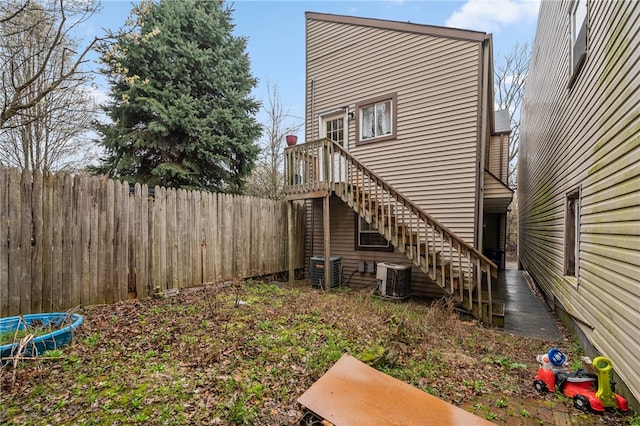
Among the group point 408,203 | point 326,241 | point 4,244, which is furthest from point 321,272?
point 4,244

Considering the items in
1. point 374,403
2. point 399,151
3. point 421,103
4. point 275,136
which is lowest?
point 374,403

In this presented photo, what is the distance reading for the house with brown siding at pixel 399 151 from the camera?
6336 millimetres

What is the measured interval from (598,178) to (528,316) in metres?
3.39

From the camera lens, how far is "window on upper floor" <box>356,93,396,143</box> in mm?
7578

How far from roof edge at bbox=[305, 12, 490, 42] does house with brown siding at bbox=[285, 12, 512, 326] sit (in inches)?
0.9

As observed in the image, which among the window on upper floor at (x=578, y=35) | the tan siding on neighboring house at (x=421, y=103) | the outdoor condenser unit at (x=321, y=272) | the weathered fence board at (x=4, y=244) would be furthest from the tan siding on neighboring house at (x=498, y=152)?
the weathered fence board at (x=4, y=244)

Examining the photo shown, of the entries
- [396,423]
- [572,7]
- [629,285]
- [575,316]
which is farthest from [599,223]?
[572,7]

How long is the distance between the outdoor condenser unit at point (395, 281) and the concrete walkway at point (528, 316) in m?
1.96

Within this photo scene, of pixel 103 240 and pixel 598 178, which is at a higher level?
pixel 598 178

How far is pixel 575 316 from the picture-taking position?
4391mm

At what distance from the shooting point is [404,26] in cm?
738

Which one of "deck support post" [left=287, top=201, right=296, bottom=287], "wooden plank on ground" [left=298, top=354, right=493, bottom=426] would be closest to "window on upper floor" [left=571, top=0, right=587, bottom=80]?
"wooden plank on ground" [left=298, top=354, right=493, bottom=426]

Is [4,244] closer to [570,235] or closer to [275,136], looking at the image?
[570,235]

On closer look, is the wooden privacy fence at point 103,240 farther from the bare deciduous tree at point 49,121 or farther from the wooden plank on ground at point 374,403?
the bare deciduous tree at point 49,121
